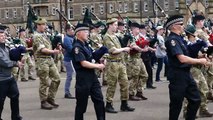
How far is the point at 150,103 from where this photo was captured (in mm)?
12047

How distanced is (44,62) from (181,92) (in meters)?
4.32

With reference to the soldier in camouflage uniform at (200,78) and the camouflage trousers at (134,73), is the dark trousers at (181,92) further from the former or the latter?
the camouflage trousers at (134,73)

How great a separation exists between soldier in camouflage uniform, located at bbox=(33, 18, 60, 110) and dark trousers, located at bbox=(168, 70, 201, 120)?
3.81m

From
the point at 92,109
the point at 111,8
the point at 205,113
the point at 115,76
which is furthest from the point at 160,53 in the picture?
the point at 111,8

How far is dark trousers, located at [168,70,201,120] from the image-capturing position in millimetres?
8234

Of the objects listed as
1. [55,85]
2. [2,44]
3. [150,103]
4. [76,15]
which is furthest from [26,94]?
[76,15]

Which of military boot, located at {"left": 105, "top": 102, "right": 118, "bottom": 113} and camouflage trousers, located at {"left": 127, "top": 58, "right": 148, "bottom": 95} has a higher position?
camouflage trousers, located at {"left": 127, "top": 58, "right": 148, "bottom": 95}

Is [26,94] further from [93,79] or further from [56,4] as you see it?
[56,4]

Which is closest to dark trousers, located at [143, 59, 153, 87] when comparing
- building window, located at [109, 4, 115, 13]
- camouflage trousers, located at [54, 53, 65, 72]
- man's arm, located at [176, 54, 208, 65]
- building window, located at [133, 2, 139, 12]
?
camouflage trousers, located at [54, 53, 65, 72]

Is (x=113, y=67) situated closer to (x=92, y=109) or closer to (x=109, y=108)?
(x=109, y=108)

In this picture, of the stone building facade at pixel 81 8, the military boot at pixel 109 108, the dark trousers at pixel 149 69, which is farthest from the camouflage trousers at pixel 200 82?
the stone building facade at pixel 81 8

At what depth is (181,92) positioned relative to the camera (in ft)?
27.0

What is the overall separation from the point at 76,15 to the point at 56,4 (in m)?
4.44

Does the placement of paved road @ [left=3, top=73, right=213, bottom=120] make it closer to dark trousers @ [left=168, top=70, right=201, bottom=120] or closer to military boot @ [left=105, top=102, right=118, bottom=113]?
military boot @ [left=105, top=102, right=118, bottom=113]
